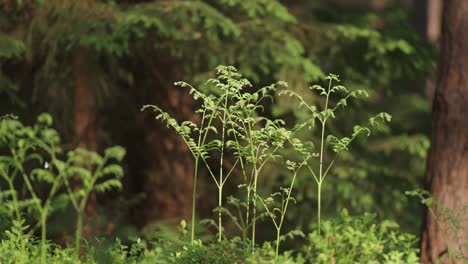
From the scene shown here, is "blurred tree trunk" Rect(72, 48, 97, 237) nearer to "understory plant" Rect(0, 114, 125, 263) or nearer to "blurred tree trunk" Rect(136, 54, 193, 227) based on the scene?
"understory plant" Rect(0, 114, 125, 263)

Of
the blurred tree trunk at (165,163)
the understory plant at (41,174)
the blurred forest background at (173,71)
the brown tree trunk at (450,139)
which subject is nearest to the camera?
the understory plant at (41,174)

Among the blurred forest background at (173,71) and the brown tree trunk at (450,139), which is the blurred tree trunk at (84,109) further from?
the brown tree trunk at (450,139)

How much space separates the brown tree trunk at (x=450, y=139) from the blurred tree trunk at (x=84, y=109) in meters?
4.48

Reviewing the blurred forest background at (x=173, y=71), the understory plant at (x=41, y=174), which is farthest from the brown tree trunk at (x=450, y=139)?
the understory plant at (x=41, y=174)

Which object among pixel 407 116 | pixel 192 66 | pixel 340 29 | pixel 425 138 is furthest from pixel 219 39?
pixel 407 116

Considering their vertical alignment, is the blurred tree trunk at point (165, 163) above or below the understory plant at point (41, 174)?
below

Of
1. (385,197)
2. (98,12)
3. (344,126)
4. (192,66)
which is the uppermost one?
(98,12)

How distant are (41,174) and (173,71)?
696 cm

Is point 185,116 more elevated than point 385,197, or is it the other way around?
point 185,116

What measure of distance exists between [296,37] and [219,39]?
3.33 ft

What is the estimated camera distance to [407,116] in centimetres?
1564

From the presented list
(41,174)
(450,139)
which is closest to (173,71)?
(450,139)

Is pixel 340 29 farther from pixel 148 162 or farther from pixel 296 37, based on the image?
pixel 148 162

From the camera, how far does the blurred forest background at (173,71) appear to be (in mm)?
9711
